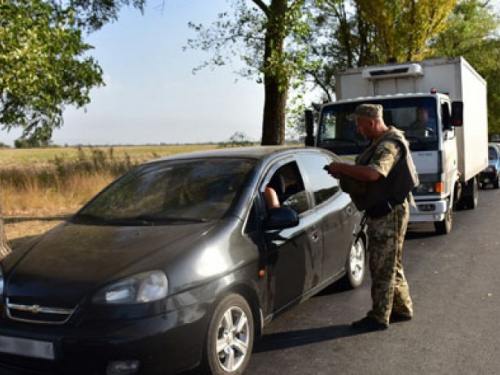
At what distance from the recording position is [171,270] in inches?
140

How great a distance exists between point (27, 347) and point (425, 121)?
7.05 m

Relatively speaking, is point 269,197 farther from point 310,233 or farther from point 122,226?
point 122,226

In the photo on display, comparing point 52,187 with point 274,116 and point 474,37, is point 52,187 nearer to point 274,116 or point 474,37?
point 274,116

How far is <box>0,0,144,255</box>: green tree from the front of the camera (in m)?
8.01

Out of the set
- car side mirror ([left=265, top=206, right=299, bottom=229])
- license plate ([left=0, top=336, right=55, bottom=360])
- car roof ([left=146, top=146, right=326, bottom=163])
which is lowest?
license plate ([left=0, top=336, right=55, bottom=360])

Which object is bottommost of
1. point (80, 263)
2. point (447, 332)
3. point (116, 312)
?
point (447, 332)

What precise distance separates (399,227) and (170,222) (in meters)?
1.95

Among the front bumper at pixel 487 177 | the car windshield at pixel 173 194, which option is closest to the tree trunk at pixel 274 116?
the car windshield at pixel 173 194

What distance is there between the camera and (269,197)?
464 centimetres

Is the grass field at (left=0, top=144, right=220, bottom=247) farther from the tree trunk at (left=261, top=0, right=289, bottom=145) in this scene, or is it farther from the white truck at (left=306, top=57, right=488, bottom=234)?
the white truck at (left=306, top=57, right=488, bottom=234)

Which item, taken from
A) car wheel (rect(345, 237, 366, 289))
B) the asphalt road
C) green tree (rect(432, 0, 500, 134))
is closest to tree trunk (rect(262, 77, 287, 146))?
the asphalt road

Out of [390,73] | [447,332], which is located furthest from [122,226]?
[390,73]

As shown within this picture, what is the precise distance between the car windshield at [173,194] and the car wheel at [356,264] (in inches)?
76.3

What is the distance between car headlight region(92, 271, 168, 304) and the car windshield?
0.80 metres
